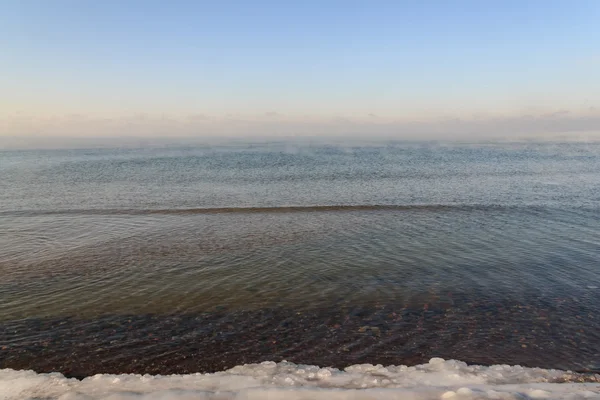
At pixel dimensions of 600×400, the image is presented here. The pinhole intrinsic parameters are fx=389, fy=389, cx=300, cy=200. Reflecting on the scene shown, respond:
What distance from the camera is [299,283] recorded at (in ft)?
40.0

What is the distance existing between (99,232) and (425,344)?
1640 centimetres

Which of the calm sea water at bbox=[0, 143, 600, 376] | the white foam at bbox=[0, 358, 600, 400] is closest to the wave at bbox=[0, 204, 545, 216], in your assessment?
the calm sea water at bbox=[0, 143, 600, 376]

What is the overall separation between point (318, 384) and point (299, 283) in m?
5.15

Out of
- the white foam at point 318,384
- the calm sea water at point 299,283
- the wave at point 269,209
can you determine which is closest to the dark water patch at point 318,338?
the calm sea water at point 299,283

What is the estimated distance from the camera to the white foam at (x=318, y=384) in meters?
6.65

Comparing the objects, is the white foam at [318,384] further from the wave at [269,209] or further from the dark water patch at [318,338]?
the wave at [269,209]

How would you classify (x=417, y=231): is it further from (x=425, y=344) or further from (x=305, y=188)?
(x=305, y=188)

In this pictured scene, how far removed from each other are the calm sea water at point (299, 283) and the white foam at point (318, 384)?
0.44m

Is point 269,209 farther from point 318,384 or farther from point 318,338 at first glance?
point 318,384

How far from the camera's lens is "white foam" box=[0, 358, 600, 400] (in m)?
6.65

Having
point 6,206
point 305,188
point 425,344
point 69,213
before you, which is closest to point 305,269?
point 425,344

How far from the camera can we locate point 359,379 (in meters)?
7.29

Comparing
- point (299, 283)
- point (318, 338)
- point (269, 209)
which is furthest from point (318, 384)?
point (269, 209)

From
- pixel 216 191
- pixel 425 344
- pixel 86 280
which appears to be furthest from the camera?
pixel 216 191
